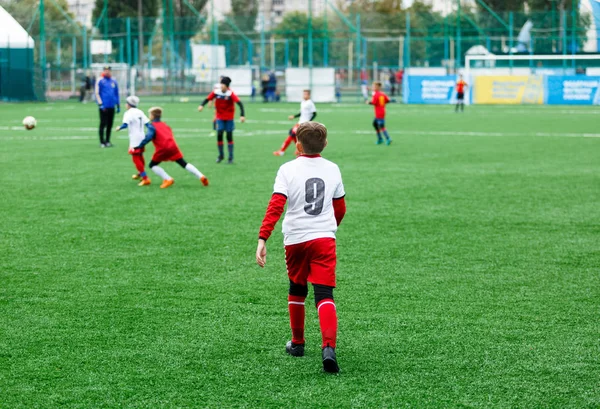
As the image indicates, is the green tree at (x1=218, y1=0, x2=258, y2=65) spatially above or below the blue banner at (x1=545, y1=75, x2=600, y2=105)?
above

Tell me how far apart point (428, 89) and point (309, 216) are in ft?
146

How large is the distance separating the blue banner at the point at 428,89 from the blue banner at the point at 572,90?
Result: 211 inches

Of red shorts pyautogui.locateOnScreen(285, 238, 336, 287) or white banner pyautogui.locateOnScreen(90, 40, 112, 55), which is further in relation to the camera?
white banner pyautogui.locateOnScreen(90, 40, 112, 55)

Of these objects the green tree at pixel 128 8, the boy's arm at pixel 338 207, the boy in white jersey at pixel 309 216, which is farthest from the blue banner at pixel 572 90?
the green tree at pixel 128 8

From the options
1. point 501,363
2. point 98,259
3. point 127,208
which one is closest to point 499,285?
point 501,363

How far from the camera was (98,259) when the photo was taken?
8695 millimetres

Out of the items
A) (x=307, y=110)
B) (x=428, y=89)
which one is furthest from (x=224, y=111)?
(x=428, y=89)

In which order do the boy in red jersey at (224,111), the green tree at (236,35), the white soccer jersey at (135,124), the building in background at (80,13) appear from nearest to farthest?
1. the white soccer jersey at (135,124)
2. the boy in red jersey at (224,111)
3. the green tree at (236,35)
4. the building in background at (80,13)

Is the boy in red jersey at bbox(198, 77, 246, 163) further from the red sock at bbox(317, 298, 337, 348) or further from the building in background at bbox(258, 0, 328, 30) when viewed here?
the building in background at bbox(258, 0, 328, 30)

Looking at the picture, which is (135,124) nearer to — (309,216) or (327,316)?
(309,216)

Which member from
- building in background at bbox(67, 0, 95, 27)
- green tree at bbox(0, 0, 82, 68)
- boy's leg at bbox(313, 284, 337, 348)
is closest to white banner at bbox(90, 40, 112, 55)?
green tree at bbox(0, 0, 82, 68)

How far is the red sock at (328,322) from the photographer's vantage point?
17.0ft

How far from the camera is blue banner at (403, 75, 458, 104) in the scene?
47.6 metres

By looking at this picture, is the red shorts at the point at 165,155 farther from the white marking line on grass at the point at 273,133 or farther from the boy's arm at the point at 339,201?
the white marking line on grass at the point at 273,133
